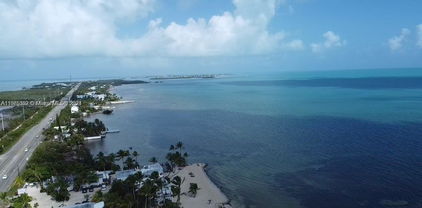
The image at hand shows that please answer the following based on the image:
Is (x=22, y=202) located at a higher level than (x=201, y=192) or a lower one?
higher

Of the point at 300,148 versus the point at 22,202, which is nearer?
the point at 22,202

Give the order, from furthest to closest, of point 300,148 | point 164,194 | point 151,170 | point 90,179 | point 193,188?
point 300,148, point 151,170, point 90,179, point 164,194, point 193,188

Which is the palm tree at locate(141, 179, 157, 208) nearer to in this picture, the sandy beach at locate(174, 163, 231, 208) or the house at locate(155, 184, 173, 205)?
the house at locate(155, 184, 173, 205)

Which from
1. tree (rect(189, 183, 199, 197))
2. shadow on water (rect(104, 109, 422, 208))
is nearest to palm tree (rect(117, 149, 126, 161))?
shadow on water (rect(104, 109, 422, 208))

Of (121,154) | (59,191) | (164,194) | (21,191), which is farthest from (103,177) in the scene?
(164,194)

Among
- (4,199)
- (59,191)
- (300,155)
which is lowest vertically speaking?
(59,191)

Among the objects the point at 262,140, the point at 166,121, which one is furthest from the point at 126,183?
the point at 166,121

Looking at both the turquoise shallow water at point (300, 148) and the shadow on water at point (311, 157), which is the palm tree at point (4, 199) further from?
the shadow on water at point (311, 157)

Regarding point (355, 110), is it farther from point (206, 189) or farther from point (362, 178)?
point (206, 189)

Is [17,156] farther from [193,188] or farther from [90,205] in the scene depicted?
[193,188]

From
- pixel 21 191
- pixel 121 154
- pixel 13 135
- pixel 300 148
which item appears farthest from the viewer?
pixel 13 135
